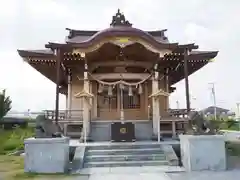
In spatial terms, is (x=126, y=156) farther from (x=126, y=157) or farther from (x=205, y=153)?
(x=205, y=153)

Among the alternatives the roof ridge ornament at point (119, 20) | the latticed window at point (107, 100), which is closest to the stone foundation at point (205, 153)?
the latticed window at point (107, 100)

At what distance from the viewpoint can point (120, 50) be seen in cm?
1294

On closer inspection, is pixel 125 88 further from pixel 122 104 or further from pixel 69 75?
pixel 69 75

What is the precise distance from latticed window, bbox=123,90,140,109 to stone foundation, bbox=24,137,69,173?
7069mm

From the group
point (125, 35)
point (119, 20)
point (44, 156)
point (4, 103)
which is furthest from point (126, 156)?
point (4, 103)

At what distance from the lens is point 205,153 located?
7586mm

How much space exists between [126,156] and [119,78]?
5.78 metres

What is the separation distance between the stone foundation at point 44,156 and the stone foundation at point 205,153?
3691 millimetres

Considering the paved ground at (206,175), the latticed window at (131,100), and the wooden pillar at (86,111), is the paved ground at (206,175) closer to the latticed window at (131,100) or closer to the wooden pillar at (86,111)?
the wooden pillar at (86,111)

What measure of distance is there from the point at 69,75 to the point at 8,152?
5.07 m

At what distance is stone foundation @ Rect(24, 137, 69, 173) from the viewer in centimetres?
735

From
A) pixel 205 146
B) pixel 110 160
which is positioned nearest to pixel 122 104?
pixel 110 160

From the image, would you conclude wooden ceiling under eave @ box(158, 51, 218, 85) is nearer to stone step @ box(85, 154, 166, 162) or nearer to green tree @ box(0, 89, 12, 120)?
stone step @ box(85, 154, 166, 162)

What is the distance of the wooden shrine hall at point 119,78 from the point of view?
466 inches
